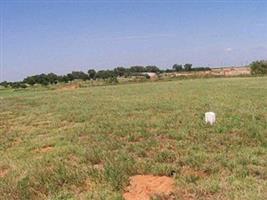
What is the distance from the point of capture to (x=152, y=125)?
40.9 ft

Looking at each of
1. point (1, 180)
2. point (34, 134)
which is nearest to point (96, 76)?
point (34, 134)

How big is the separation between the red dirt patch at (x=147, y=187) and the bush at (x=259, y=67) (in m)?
81.0

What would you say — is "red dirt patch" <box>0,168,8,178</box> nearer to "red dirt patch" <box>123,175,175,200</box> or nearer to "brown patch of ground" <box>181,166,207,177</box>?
→ "red dirt patch" <box>123,175,175,200</box>

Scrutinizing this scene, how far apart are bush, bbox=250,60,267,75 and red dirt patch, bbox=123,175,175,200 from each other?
266 feet

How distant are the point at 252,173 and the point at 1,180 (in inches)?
156

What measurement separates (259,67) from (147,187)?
83.4 meters

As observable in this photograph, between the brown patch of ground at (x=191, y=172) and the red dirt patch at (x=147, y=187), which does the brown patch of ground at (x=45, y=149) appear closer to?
the red dirt patch at (x=147, y=187)

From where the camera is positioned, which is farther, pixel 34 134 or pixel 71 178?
pixel 34 134

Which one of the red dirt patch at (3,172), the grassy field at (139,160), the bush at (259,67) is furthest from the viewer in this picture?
the bush at (259,67)

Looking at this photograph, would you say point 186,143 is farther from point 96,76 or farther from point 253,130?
point 96,76

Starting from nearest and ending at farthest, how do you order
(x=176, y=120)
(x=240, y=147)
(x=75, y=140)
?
1. (x=240, y=147)
2. (x=75, y=140)
3. (x=176, y=120)

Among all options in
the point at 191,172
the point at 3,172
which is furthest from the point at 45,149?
the point at 191,172

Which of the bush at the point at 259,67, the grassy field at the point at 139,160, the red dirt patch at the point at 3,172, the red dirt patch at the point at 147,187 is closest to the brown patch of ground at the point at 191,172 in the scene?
the grassy field at the point at 139,160

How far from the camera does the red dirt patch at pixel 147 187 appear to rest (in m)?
5.82
